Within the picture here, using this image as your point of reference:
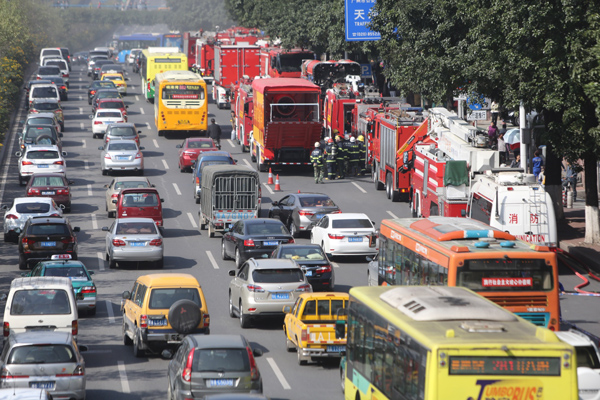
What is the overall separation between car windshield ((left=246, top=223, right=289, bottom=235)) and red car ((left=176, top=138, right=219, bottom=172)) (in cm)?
1606

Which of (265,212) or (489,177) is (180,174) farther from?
(489,177)

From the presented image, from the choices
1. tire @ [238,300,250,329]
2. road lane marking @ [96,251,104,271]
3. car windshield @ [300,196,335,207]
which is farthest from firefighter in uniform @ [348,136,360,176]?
tire @ [238,300,250,329]

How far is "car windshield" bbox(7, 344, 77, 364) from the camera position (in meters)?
16.9

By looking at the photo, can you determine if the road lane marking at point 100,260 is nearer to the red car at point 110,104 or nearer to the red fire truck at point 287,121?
the red fire truck at point 287,121

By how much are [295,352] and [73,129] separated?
1635 inches

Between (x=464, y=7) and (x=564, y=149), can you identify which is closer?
(x=564, y=149)

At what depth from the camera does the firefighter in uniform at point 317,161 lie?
141 ft

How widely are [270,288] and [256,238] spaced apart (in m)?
6.73

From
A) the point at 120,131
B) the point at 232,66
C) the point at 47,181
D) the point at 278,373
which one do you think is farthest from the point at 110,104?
the point at 278,373

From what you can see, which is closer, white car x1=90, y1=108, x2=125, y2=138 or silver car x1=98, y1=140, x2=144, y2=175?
silver car x1=98, y1=140, x2=144, y2=175

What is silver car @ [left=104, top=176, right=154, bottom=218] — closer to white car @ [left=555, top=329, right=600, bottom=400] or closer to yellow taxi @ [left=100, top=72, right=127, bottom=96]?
white car @ [left=555, top=329, right=600, bottom=400]

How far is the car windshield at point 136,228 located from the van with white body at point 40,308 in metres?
9.34

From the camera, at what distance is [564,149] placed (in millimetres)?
29969

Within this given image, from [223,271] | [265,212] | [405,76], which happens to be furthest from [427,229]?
[405,76]
